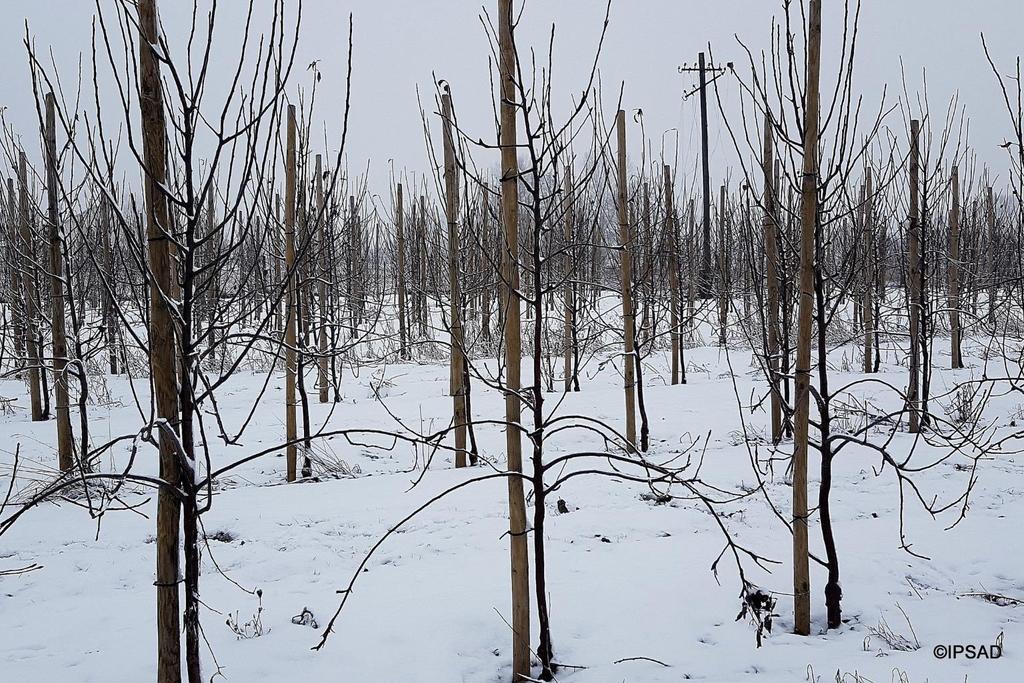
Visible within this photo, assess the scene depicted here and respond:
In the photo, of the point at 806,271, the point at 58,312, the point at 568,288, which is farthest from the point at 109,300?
the point at 568,288

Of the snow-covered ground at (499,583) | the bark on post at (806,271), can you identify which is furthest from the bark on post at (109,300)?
the bark on post at (806,271)

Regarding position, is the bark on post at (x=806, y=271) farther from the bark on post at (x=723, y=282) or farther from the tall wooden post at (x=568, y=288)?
the bark on post at (x=723, y=282)

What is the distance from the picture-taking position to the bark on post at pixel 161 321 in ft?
6.46

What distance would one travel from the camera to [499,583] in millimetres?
3654

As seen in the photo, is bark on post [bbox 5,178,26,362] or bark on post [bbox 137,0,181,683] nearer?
bark on post [bbox 137,0,181,683]

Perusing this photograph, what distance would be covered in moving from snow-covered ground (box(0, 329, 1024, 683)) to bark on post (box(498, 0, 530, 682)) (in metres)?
0.37

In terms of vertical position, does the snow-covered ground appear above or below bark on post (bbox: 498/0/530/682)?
below

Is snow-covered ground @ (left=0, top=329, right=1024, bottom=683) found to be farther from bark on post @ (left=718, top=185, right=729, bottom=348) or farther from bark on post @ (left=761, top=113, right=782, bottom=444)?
bark on post @ (left=718, top=185, right=729, bottom=348)

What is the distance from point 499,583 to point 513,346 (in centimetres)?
164

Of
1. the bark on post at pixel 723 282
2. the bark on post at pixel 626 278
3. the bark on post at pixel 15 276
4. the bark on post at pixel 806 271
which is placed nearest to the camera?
the bark on post at pixel 806 271

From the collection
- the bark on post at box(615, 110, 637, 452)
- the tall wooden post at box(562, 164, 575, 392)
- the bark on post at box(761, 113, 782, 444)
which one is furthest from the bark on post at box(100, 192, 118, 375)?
the bark on post at box(615, 110, 637, 452)

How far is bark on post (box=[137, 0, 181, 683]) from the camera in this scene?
1970mm

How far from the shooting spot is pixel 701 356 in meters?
14.4

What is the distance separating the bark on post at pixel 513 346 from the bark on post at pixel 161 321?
1.13 m
